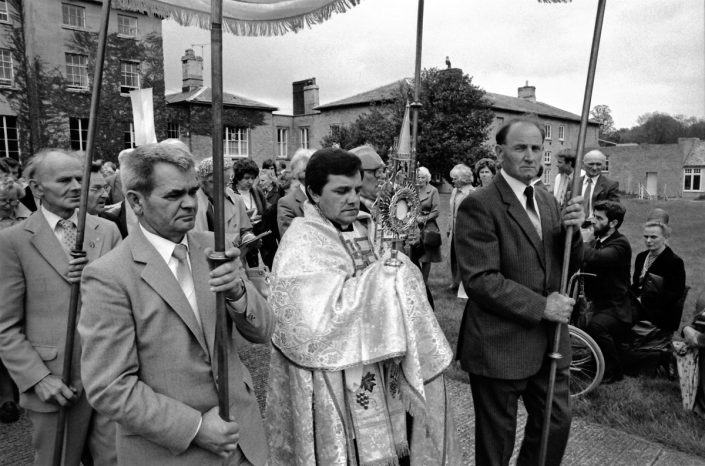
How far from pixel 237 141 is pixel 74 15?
11686mm

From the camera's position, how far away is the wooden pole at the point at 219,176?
164 centimetres

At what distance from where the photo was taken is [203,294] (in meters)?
1.93

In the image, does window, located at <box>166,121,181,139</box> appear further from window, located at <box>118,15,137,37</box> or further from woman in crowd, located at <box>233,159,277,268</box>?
woman in crowd, located at <box>233,159,277,268</box>

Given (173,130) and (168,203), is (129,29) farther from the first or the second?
(168,203)

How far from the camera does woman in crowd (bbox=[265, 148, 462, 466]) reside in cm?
245

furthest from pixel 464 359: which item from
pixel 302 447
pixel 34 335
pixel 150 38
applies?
pixel 150 38

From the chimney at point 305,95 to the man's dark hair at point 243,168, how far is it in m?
36.2

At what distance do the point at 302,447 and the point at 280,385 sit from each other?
0.32m

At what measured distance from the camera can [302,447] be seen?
98.7 inches

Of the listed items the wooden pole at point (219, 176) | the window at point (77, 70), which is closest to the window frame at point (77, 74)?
the window at point (77, 70)

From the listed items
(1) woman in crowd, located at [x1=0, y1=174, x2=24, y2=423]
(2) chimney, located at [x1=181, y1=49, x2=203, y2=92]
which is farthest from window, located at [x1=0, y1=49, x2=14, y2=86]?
(1) woman in crowd, located at [x1=0, y1=174, x2=24, y2=423]

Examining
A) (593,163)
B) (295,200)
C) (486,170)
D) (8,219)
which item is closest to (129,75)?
(486,170)

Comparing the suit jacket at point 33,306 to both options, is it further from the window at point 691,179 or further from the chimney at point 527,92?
the window at point 691,179

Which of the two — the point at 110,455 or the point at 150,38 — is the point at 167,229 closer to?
the point at 110,455
